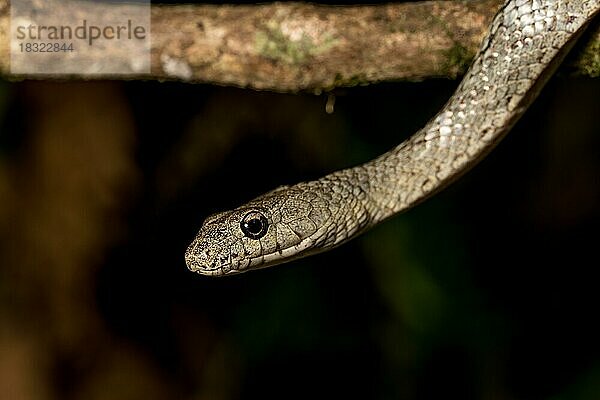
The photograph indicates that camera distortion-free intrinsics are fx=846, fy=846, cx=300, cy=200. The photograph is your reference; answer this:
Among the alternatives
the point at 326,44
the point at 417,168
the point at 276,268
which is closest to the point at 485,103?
the point at 417,168

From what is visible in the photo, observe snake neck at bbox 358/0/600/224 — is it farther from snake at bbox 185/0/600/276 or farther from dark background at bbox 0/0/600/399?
dark background at bbox 0/0/600/399

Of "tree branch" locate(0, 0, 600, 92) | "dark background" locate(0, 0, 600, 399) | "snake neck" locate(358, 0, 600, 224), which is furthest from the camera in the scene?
"dark background" locate(0, 0, 600, 399)

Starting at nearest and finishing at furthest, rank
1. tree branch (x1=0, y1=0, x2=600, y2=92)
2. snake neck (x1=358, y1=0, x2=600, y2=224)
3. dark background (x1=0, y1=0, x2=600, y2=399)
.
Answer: snake neck (x1=358, y1=0, x2=600, y2=224) → tree branch (x1=0, y1=0, x2=600, y2=92) → dark background (x1=0, y1=0, x2=600, y2=399)

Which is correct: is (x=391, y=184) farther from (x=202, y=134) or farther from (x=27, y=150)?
(x=27, y=150)

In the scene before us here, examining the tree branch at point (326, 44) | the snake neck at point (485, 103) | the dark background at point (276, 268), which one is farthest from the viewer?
the dark background at point (276, 268)

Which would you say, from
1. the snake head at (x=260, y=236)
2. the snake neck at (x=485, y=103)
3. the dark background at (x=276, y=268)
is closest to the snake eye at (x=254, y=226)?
the snake head at (x=260, y=236)

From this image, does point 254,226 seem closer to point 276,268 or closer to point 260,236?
point 260,236

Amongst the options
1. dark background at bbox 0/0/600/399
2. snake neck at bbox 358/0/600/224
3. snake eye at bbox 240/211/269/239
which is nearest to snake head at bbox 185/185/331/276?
snake eye at bbox 240/211/269/239

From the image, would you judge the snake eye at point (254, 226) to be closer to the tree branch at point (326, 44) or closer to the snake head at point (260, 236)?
the snake head at point (260, 236)
